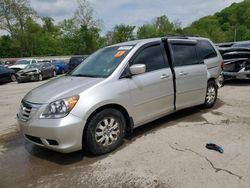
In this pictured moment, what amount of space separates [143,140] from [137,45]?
5.52 ft

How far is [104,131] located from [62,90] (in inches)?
35.0

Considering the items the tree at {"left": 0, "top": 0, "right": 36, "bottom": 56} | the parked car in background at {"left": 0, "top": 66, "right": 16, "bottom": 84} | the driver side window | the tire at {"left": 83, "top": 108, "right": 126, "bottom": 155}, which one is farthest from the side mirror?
the tree at {"left": 0, "top": 0, "right": 36, "bottom": 56}

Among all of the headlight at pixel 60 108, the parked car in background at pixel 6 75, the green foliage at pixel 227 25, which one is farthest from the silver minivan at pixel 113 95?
the green foliage at pixel 227 25

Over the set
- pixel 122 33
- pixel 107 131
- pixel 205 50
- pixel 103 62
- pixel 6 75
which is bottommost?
pixel 6 75

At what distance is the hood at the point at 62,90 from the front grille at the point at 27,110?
7 cm

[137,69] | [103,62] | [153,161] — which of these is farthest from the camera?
[103,62]

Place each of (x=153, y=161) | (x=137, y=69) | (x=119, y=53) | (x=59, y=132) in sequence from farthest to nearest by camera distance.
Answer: (x=119, y=53) < (x=137, y=69) < (x=153, y=161) < (x=59, y=132)

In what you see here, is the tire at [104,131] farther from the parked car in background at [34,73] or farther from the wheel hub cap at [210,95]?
the parked car in background at [34,73]

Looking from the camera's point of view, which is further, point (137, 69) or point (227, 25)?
point (227, 25)

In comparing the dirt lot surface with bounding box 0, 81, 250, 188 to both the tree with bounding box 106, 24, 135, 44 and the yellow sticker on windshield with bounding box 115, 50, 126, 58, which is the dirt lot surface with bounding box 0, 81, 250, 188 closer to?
the yellow sticker on windshield with bounding box 115, 50, 126, 58

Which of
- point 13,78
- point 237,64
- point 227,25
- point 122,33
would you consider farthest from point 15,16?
point 227,25

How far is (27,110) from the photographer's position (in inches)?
152

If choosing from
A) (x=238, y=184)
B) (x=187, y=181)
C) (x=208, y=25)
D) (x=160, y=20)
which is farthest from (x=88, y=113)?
(x=208, y=25)

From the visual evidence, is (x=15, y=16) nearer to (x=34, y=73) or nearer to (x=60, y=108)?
(x=34, y=73)
